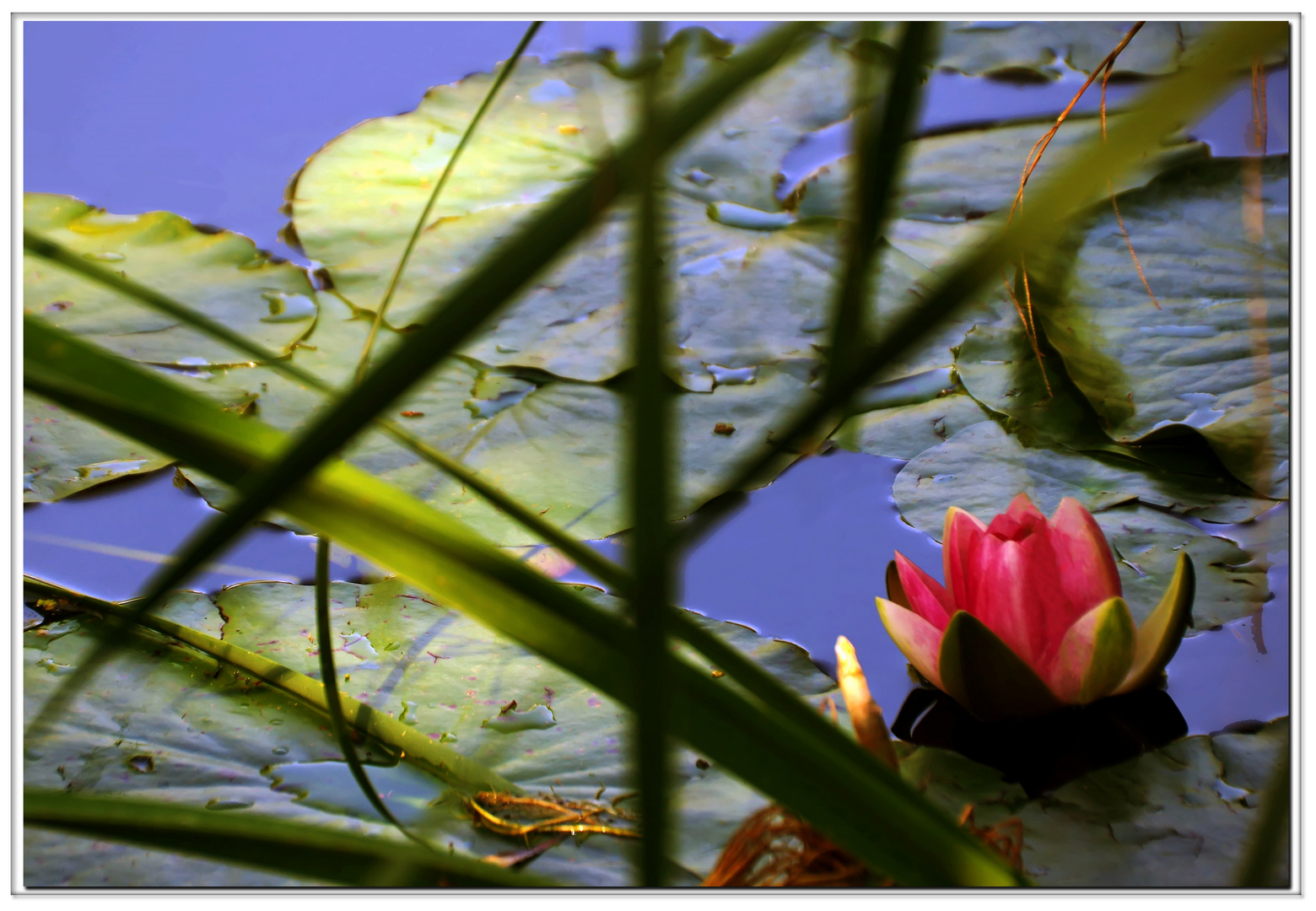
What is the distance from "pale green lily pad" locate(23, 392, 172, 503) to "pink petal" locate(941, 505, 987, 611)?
89cm

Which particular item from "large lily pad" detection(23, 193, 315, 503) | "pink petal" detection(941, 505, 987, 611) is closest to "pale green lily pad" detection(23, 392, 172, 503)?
"large lily pad" detection(23, 193, 315, 503)

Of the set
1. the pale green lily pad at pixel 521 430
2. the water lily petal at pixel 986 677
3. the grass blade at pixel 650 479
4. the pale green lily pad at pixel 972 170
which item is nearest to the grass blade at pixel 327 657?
the grass blade at pixel 650 479

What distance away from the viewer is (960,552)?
0.70m

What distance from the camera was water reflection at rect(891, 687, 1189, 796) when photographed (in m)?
0.63

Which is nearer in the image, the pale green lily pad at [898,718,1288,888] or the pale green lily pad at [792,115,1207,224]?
the pale green lily pad at [898,718,1288,888]

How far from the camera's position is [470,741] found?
0.68m

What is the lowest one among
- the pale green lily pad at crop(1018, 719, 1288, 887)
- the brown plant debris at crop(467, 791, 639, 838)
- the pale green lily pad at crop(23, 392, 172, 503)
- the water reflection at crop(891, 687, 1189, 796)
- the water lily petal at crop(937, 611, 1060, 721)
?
the brown plant debris at crop(467, 791, 639, 838)

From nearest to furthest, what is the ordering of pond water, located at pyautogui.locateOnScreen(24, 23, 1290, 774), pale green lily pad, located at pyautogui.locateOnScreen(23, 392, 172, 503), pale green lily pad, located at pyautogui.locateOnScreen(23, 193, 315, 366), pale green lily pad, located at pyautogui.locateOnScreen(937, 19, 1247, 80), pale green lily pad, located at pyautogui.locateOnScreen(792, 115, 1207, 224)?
1. pond water, located at pyautogui.locateOnScreen(24, 23, 1290, 774)
2. pale green lily pad, located at pyautogui.locateOnScreen(23, 392, 172, 503)
3. pale green lily pad, located at pyautogui.locateOnScreen(23, 193, 315, 366)
4. pale green lily pad, located at pyautogui.locateOnScreen(792, 115, 1207, 224)
5. pale green lily pad, located at pyautogui.locateOnScreen(937, 19, 1247, 80)

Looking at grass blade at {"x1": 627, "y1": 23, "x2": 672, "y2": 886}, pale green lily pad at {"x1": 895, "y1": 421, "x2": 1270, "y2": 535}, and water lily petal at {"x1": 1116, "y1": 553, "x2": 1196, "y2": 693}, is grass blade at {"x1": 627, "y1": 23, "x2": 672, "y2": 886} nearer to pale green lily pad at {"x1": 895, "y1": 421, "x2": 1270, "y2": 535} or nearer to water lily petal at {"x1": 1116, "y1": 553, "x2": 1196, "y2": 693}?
water lily petal at {"x1": 1116, "y1": 553, "x2": 1196, "y2": 693}

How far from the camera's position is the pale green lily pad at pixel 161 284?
1.22 metres

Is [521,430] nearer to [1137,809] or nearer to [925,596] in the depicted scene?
[925,596]

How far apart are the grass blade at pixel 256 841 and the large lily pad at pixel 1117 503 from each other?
68cm
